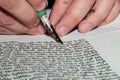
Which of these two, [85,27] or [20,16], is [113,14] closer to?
[85,27]

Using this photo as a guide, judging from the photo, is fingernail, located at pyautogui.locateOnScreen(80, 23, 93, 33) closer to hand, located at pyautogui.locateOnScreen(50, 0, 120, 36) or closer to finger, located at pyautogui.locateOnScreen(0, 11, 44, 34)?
hand, located at pyautogui.locateOnScreen(50, 0, 120, 36)

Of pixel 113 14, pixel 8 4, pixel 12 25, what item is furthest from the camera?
pixel 113 14

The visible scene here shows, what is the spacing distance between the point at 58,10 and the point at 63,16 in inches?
0.8

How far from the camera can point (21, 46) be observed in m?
0.52

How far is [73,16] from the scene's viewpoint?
619mm

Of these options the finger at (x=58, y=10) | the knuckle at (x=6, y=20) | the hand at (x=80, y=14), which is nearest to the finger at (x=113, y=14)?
the hand at (x=80, y=14)

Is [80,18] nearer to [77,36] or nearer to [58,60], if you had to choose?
A: [77,36]

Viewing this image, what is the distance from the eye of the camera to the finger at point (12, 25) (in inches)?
22.7

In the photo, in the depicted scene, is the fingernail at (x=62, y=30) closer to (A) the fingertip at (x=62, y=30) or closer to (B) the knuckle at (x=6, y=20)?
(A) the fingertip at (x=62, y=30)

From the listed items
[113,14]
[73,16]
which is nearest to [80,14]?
[73,16]

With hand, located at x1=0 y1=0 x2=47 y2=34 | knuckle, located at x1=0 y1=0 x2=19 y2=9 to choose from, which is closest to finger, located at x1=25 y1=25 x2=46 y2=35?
hand, located at x1=0 y1=0 x2=47 y2=34

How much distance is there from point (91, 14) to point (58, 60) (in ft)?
0.79

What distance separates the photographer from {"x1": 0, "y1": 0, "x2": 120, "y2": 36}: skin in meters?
0.55

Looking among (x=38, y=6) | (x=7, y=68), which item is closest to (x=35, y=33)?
(x=38, y=6)
